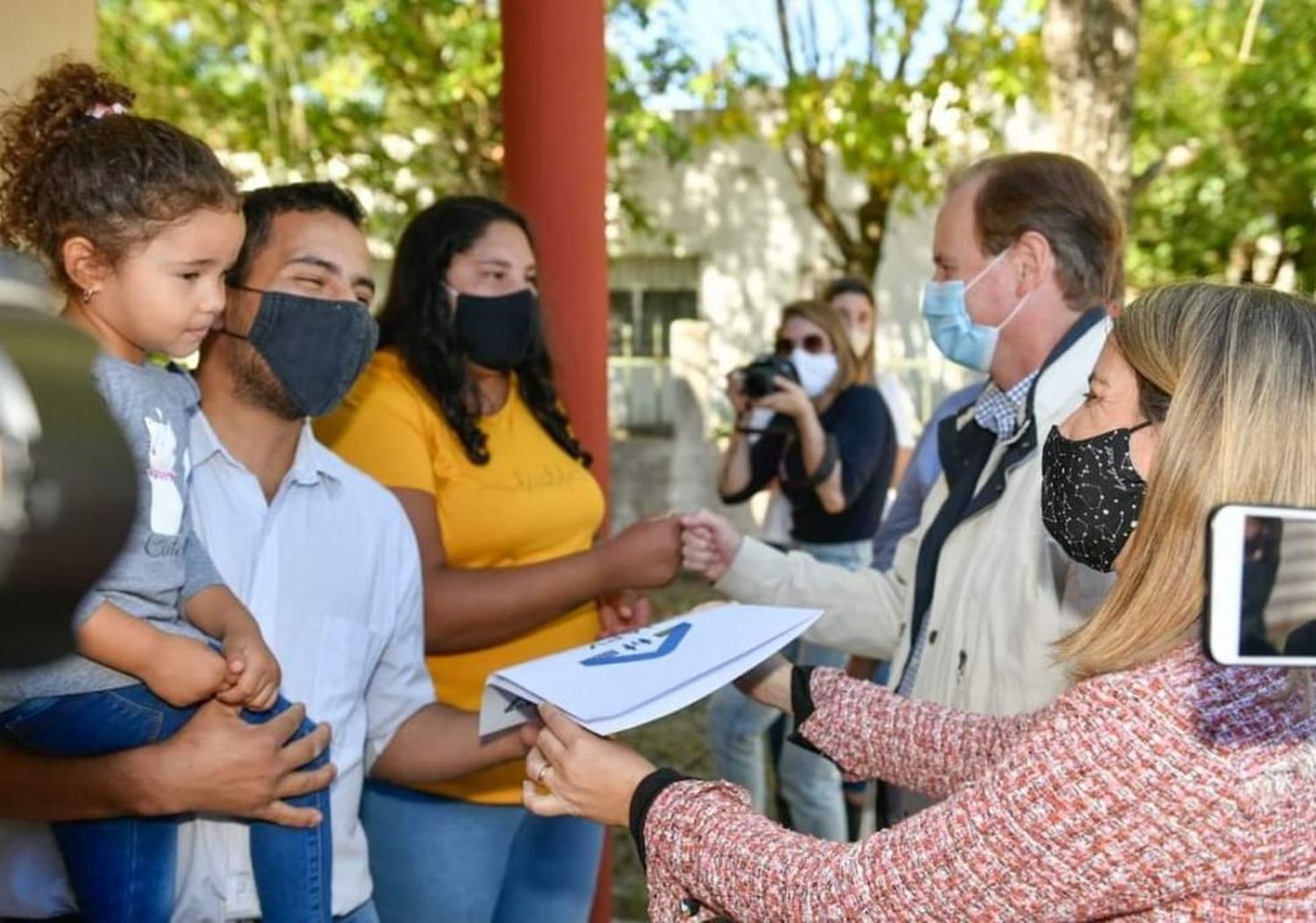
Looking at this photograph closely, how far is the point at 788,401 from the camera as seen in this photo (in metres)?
5.47

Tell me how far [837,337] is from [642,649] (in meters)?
3.69

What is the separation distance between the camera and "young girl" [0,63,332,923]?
2.06 meters

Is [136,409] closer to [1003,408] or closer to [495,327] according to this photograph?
[495,327]

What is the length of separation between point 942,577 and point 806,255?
16.3 meters

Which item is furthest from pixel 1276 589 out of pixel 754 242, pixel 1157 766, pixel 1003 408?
pixel 754 242

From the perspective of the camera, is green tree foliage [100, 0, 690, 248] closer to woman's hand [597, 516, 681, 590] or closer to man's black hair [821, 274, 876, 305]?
man's black hair [821, 274, 876, 305]

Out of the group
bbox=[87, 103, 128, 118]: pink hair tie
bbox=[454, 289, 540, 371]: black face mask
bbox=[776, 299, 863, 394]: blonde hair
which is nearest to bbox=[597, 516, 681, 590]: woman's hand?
bbox=[454, 289, 540, 371]: black face mask

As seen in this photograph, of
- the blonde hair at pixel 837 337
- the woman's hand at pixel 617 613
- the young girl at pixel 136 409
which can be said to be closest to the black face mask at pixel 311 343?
the young girl at pixel 136 409

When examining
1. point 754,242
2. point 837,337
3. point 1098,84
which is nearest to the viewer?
point 837,337

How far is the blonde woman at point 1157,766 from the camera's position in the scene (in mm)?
1536

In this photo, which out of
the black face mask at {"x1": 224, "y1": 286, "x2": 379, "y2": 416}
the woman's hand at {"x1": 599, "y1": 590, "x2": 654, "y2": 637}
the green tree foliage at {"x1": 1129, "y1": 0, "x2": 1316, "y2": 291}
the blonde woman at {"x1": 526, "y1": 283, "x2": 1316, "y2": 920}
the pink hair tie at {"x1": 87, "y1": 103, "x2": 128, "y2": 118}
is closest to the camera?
the blonde woman at {"x1": 526, "y1": 283, "x2": 1316, "y2": 920}

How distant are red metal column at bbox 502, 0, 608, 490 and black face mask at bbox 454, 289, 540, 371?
28.2 inches

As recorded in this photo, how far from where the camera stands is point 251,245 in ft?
8.60

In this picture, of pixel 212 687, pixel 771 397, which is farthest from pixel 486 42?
pixel 212 687
